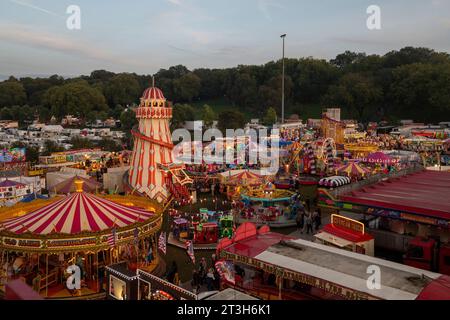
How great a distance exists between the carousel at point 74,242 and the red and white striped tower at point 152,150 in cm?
825

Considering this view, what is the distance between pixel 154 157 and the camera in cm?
2188

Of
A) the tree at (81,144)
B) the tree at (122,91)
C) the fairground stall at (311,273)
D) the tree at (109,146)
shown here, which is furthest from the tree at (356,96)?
Result: the fairground stall at (311,273)

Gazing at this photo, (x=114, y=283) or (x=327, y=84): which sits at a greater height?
(x=327, y=84)

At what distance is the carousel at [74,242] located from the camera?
11.1 meters

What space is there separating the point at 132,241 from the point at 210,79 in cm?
8884

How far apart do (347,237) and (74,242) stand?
7.85 metres

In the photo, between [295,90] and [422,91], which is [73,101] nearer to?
[295,90]

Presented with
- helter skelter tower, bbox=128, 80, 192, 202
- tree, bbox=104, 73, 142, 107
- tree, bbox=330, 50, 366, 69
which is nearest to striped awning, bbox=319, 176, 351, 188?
helter skelter tower, bbox=128, 80, 192, 202

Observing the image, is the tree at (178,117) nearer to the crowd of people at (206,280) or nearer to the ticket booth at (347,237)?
the crowd of people at (206,280)

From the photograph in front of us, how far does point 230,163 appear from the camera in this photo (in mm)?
32219

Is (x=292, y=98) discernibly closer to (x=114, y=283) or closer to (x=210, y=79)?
(x=210, y=79)

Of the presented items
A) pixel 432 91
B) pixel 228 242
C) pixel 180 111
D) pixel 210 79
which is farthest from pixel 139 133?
pixel 210 79

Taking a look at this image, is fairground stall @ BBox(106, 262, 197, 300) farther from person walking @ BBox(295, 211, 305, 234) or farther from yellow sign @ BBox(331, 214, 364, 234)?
person walking @ BBox(295, 211, 305, 234)

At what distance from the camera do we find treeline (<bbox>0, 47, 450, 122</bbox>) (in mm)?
71938
